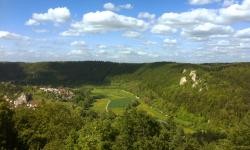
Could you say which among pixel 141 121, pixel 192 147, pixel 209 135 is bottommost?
pixel 209 135

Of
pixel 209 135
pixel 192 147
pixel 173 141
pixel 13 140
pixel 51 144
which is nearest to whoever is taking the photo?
pixel 51 144

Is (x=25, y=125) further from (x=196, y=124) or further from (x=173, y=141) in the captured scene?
(x=196, y=124)

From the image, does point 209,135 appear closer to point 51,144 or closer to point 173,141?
point 173,141

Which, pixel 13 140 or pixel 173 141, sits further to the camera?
pixel 173 141

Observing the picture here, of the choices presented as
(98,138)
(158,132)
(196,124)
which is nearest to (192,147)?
(158,132)

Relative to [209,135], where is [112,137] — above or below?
above

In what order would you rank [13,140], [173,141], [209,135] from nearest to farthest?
[13,140] < [173,141] < [209,135]

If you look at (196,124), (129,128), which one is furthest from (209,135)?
(129,128)

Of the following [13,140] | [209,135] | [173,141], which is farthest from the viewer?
[209,135]

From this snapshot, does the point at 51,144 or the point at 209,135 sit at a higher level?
the point at 51,144
